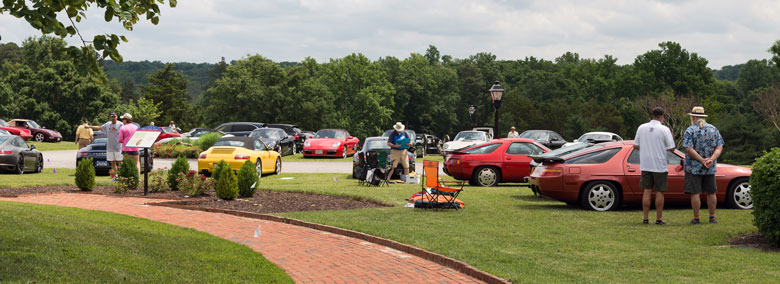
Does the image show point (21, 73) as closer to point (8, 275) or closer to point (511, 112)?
point (511, 112)

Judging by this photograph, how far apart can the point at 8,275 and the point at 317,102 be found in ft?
245

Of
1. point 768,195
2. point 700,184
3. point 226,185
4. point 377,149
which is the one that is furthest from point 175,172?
point 768,195

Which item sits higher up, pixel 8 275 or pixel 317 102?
pixel 317 102

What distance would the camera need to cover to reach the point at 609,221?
11539mm

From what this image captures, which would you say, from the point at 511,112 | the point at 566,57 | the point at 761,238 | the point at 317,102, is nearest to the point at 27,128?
the point at 317,102

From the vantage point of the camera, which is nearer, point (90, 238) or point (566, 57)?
point (90, 238)

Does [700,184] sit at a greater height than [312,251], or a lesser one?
greater

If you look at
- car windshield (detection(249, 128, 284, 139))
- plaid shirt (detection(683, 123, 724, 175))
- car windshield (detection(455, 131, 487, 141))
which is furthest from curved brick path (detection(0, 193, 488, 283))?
car windshield (detection(455, 131, 487, 141))

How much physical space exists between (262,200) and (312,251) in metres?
5.85

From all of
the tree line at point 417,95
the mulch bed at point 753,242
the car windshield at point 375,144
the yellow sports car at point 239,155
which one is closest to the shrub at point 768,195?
the mulch bed at point 753,242

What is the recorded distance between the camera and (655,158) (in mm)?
10961

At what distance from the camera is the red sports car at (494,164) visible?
18688 millimetres

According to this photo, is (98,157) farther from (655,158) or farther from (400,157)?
(655,158)

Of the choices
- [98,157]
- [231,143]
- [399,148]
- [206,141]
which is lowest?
[98,157]
